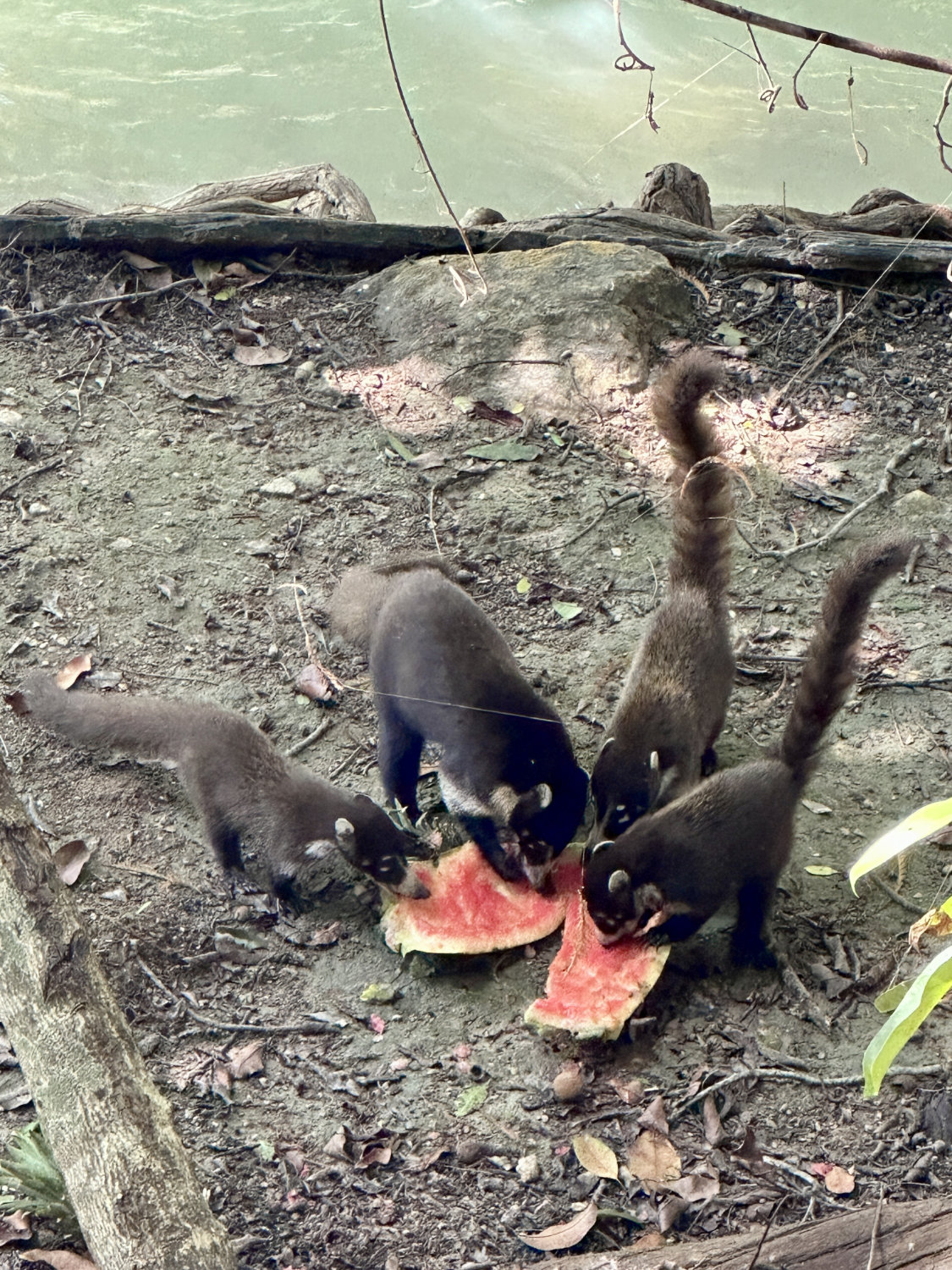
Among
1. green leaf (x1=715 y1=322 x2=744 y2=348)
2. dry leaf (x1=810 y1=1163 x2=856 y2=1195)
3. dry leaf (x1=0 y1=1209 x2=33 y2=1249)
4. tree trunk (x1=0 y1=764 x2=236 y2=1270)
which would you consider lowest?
dry leaf (x1=810 y1=1163 x2=856 y2=1195)

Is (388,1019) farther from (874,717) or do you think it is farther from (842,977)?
(874,717)

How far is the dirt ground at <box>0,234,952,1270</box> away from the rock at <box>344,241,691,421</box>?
0.23 metres

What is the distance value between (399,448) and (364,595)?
5.03 ft

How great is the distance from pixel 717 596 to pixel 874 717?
88 centimetres

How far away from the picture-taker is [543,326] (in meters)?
7.25

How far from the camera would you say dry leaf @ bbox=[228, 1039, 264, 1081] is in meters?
3.97

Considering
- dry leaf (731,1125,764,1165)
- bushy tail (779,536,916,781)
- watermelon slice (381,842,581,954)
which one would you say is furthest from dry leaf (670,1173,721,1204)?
bushy tail (779,536,916,781)

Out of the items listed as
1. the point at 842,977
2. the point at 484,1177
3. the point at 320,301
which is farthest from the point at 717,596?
the point at 320,301

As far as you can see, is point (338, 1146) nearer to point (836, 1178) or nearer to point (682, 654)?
point (836, 1178)

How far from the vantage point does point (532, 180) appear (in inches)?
556

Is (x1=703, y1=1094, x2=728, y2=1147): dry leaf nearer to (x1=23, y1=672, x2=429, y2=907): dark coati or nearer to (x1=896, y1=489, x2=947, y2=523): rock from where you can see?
(x1=23, y1=672, x2=429, y2=907): dark coati


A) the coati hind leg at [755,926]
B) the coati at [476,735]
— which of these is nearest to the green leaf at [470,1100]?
the coati at [476,735]

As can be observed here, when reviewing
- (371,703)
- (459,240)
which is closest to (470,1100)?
(371,703)

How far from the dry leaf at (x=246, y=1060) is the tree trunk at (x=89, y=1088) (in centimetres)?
93
